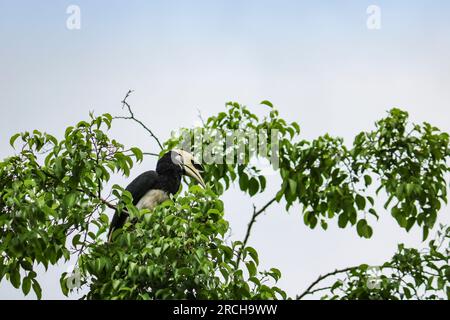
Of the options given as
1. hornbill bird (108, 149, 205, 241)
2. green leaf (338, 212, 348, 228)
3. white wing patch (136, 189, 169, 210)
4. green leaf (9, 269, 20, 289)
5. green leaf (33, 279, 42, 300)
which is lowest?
green leaf (33, 279, 42, 300)

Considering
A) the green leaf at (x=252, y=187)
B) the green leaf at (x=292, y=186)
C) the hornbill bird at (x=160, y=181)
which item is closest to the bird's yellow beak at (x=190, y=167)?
the hornbill bird at (x=160, y=181)

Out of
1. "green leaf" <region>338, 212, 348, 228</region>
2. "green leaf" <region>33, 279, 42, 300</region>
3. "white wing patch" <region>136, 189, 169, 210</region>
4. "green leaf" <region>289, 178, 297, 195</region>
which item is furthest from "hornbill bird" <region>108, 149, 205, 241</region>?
"green leaf" <region>33, 279, 42, 300</region>

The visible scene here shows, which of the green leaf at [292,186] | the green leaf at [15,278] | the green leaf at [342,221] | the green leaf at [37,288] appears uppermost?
the green leaf at [292,186]

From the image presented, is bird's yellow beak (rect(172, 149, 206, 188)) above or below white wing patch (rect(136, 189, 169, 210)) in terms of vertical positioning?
above

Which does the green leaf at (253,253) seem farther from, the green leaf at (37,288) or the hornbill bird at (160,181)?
the hornbill bird at (160,181)

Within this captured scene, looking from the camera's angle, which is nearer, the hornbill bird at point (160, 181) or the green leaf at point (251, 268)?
the green leaf at point (251, 268)

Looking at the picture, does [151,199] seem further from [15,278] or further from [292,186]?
[15,278]

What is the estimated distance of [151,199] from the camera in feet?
27.0

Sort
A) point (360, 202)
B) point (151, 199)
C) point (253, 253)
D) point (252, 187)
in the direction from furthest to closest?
1. point (151, 199)
2. point (252, 187)
3. point (360, 202)
4. point (253, 253)

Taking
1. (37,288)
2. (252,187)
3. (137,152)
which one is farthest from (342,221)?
(37,288)

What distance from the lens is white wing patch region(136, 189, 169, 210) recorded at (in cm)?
823

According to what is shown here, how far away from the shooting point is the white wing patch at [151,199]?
8.23 metres

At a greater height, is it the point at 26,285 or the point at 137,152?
the point at 137,152

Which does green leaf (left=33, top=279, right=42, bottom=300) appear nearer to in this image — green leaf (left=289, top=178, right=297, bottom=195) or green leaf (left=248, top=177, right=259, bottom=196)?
green leaf (left=248, top=177, right=259, bottom=196)
